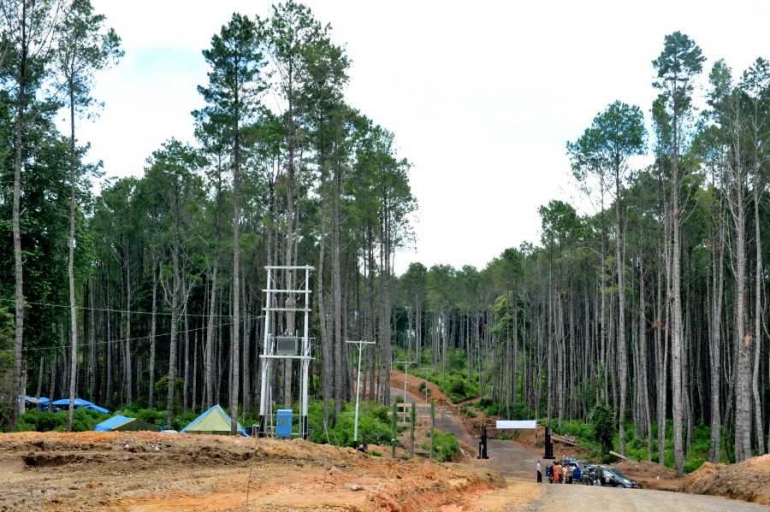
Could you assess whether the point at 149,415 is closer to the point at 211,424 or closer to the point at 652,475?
the point at 211,424

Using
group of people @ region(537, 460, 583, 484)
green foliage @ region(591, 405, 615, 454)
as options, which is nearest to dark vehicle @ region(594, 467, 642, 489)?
group of people @ region(537, 460, 583, 484)

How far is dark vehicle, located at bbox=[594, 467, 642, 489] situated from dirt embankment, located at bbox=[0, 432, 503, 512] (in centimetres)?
656

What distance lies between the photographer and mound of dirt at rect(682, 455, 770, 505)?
1645 cm

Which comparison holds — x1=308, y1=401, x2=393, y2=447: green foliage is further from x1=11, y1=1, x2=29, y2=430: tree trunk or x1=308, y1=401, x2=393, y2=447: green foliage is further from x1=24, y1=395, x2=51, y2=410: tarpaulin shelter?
x1=24, y1=395, x2=51, y2=410: tarpaulin shelter

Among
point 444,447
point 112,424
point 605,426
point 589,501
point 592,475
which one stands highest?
point 589,501

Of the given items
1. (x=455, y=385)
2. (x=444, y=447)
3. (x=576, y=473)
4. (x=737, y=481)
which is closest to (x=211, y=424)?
(x=444, y=447)

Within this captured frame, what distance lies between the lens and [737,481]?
57.7 feet

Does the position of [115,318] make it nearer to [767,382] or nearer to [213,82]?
[213,82]

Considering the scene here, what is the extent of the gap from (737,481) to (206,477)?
12751 millimetres

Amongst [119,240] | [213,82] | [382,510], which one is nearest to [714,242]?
[213,82]

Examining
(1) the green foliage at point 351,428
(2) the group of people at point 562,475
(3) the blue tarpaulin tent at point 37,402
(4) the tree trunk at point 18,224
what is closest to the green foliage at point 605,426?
(2) the group of people at point 562,475

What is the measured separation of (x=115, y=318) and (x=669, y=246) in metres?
35.9

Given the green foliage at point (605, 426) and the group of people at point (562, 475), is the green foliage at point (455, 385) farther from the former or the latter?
the group of people at point (562, 475)

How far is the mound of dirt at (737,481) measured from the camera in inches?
648
